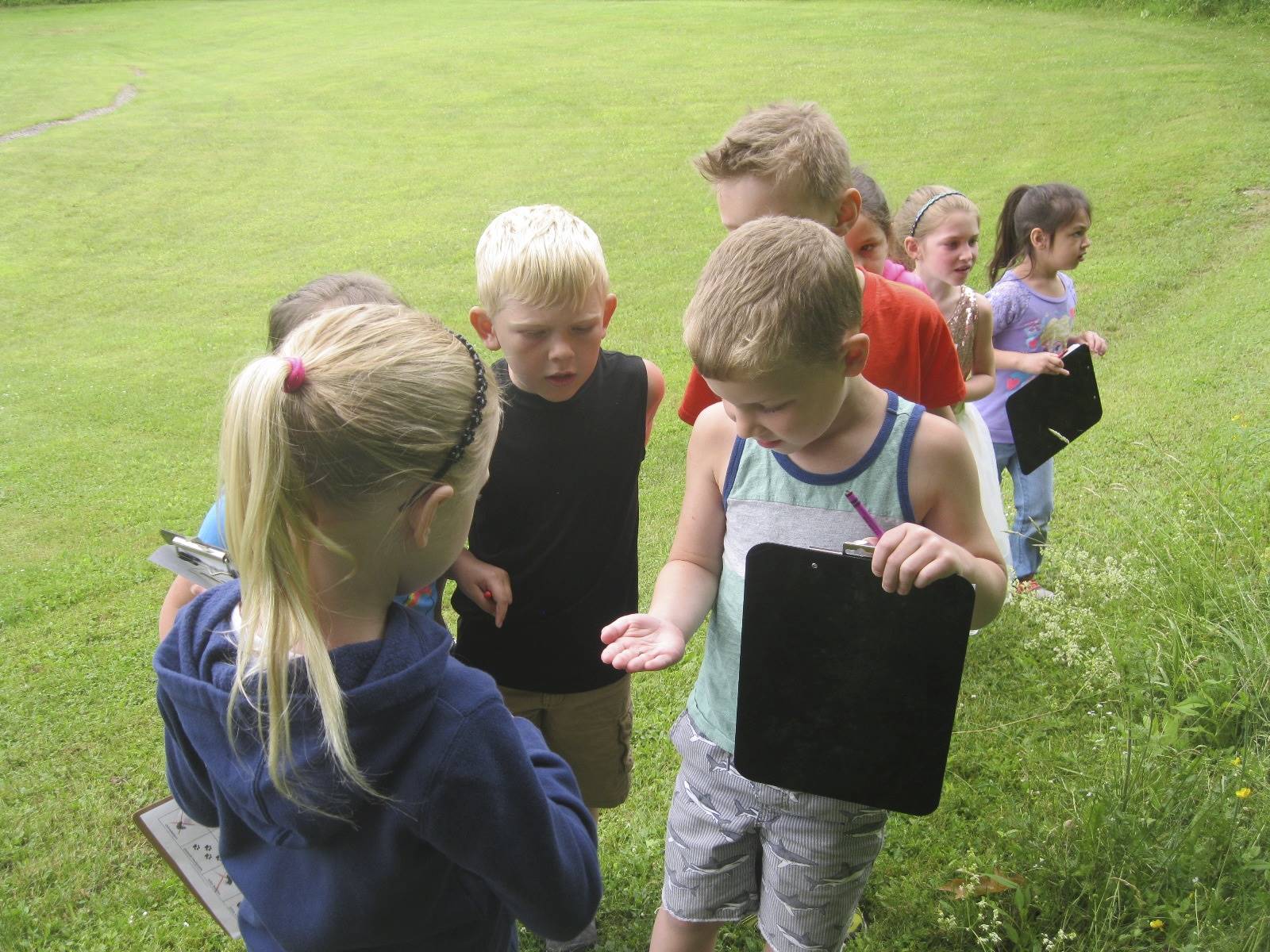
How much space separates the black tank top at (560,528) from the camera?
2621 millimetres

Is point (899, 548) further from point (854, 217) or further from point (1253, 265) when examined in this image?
point (1253, 265)

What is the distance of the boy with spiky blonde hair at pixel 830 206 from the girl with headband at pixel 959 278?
1.12 meters

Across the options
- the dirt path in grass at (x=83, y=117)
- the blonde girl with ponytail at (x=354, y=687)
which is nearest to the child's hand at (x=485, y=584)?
the blonde girl with ponytail at (x=354, y=687)

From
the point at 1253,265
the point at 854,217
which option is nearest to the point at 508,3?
the point at 1253,265

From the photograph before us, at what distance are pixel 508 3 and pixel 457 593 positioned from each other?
31.2m

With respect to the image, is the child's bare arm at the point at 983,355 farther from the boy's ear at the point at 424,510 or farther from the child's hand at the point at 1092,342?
the boy's ear at the point at 424,510

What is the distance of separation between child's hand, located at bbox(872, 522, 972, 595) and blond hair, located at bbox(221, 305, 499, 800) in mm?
785

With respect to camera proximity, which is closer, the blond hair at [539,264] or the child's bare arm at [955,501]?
the child's bare arm at [955,501]

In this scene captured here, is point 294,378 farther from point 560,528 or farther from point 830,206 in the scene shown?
point 830,206

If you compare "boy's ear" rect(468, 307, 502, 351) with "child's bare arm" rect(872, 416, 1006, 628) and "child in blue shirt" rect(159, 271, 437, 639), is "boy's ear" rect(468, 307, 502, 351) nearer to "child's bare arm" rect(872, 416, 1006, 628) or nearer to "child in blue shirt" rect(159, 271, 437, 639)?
"child in blue shirt" rect(159, 271, 437, 639)

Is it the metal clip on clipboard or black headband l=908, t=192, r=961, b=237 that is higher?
black headband l=908, t=192, r=961, b=237

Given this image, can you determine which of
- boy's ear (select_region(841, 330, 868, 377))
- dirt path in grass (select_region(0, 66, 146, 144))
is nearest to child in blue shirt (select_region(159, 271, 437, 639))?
boy's ear (select_region(841, 330, 868, 377))

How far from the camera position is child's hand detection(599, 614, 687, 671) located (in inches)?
74.6

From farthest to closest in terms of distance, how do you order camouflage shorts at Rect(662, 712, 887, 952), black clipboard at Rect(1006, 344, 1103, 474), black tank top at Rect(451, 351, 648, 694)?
1. black clipboard at Rect(1006, 344, 1103, 474)
2. black tank top at Rect(451, 351, 648, 694)
3. camouflage shorts at Rect(662, 712, 887, 952)
